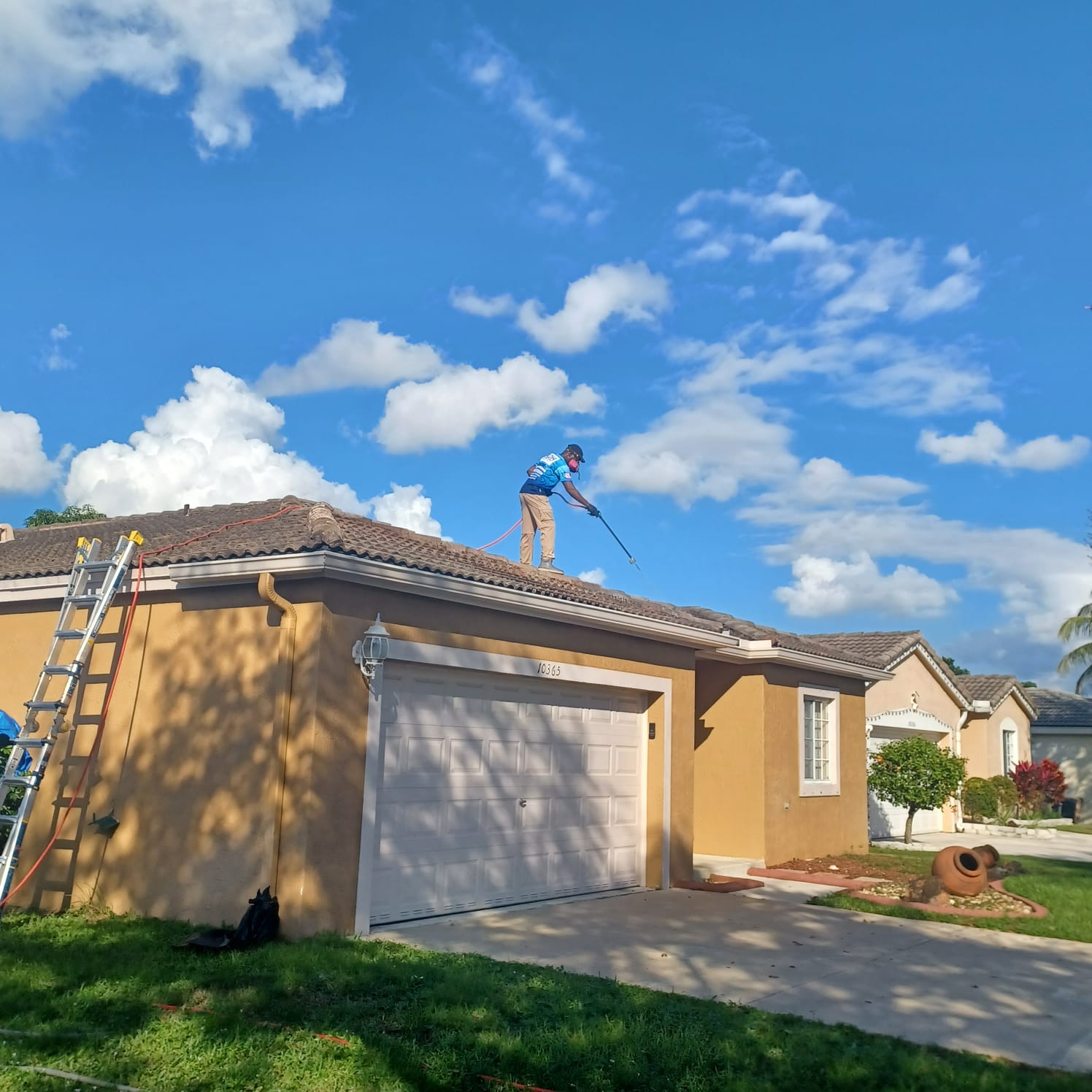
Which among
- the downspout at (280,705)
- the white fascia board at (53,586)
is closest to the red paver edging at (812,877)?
the downspout at (280,705)

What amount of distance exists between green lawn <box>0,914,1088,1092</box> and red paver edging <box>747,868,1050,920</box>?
221 inches

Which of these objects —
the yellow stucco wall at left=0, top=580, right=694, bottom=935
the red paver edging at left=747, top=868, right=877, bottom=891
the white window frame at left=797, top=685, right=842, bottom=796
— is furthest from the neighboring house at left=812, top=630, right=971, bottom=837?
the yellow stucco wall at left=0, top=580, right=694, bottom=935

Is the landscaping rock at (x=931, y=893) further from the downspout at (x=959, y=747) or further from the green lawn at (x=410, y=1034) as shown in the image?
the downspout at (x=959, y=747)

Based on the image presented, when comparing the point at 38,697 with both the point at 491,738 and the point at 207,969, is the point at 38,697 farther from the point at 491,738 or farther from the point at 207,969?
the point at 491,738

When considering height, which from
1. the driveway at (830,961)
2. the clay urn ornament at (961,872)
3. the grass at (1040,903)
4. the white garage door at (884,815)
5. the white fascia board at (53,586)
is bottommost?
the driveway at (830,961)

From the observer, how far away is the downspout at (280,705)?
336 inches

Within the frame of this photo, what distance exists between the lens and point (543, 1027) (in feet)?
20.1

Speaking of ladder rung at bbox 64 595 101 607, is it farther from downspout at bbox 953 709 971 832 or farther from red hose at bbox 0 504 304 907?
downspout at bbox 953 709 971 832

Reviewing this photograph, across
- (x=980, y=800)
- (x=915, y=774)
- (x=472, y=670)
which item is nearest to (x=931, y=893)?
(x=472, y=670)

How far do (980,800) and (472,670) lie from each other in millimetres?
18688

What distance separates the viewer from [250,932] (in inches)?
314

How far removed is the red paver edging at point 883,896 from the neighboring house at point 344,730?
1589mm

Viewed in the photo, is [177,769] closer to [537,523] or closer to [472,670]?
[472,670]

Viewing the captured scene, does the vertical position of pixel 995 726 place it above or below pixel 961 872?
above
